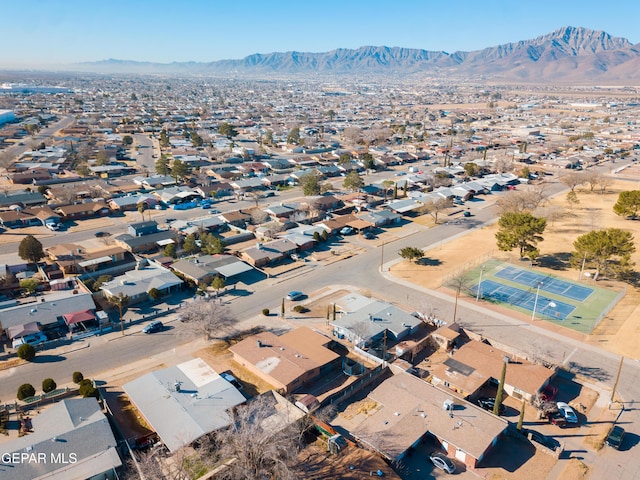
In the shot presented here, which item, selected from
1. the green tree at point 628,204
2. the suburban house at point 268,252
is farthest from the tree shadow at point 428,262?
the green tree at point 628,204

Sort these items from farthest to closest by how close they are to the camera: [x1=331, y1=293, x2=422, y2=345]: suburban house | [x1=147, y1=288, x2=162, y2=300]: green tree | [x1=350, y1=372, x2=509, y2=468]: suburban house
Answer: [x1=147, y1=288, x2=162, y2=300]: green tree, [x1=331, y1=293, x2=422, y2=345]: suburban house, [x1=350, y1=372, x2=509, y2=468]: suburban house

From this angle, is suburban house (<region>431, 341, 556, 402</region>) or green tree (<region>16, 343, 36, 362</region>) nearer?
suburban house (<region>431, 341, 556, 402</region>)

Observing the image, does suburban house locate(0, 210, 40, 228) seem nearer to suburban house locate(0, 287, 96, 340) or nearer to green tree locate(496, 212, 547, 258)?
suburban house locate(0, 287, 96, 340)

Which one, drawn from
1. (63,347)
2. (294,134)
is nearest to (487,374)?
(63,347)

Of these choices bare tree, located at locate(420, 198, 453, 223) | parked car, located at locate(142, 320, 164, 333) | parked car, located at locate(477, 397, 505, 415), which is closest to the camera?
parked car, located at locate(477, 397, 505, 415)

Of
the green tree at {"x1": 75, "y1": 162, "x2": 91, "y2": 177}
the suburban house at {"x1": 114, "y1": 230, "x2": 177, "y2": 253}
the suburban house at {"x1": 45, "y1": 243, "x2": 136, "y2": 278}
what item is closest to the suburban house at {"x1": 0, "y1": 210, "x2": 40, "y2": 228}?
the suburban house at {"x1": 45, "y1": 243, "x2": 136, "y2": 278}

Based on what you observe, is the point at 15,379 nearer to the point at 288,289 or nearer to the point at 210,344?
the point at 210,344

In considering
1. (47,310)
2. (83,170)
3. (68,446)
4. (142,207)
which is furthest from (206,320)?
(83,170)
